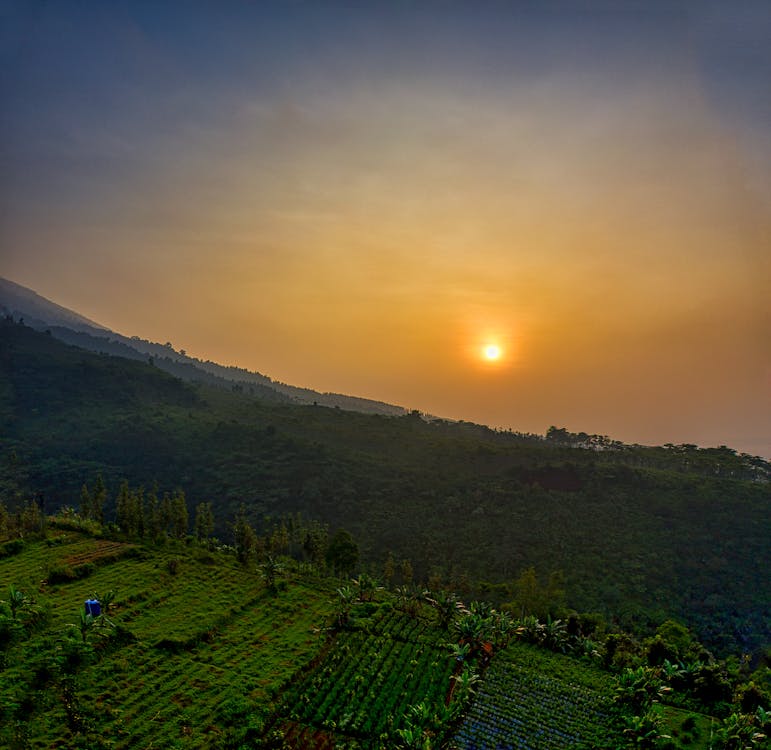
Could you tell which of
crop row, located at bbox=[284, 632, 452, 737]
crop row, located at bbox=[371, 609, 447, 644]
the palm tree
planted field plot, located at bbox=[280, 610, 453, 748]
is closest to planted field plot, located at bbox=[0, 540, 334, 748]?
the palm tree

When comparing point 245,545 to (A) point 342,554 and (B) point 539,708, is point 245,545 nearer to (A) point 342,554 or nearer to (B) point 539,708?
(A) point 342,554

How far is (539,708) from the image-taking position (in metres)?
31.8

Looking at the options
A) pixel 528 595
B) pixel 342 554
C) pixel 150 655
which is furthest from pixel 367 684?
pixel 528 595

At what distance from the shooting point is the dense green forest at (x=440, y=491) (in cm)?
6309

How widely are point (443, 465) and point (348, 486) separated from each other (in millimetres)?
24939

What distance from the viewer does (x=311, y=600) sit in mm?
44969

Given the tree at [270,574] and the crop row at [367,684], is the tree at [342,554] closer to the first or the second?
the tree at [270,574]

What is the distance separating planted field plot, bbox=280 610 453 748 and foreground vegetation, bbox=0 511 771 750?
0.38 feet

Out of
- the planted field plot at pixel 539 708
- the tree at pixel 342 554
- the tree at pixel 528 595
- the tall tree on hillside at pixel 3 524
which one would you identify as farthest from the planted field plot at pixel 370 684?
the tall tree on hillside at pixel 3 524

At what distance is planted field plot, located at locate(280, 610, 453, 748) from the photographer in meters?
27.6

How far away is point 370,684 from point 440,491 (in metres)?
67.7

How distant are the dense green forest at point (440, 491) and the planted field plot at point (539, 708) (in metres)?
13.4

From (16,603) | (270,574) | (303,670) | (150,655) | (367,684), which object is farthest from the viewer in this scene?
(270,574)

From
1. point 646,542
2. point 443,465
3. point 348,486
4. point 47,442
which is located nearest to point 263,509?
point 348,486
